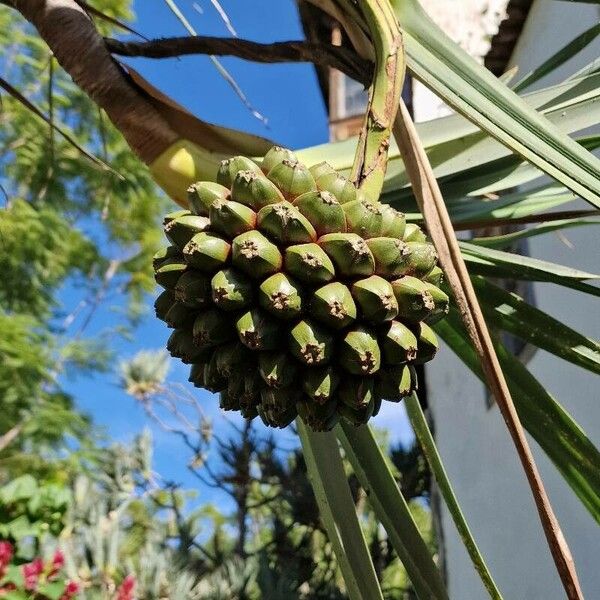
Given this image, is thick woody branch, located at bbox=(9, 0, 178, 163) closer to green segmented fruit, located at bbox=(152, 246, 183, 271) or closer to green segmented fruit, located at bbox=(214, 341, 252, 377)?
green segmented fruit, located at bbox=(152, 246, 183, 271)

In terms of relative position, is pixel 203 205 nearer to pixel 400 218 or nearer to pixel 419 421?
pixel 400 218

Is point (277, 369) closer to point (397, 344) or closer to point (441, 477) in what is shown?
point (397, 344)

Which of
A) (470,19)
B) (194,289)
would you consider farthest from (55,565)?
(470,19)

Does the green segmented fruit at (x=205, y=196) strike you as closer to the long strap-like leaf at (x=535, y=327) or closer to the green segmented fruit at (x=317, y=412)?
the green segmented fruit at (x=317, y=412)

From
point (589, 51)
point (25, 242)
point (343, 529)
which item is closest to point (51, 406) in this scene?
point (25, 242)

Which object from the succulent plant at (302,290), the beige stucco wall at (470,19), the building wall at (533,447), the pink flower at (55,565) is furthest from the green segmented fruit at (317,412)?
the beige stucco wall at (470,19)

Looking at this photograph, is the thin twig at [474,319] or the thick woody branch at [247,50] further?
the thick woody branch at [247,50]

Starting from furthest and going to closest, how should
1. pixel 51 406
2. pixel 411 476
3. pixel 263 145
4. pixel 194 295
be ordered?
pixel 51 406
pixel 411 476
pixel 263 145
pixel 194 295
